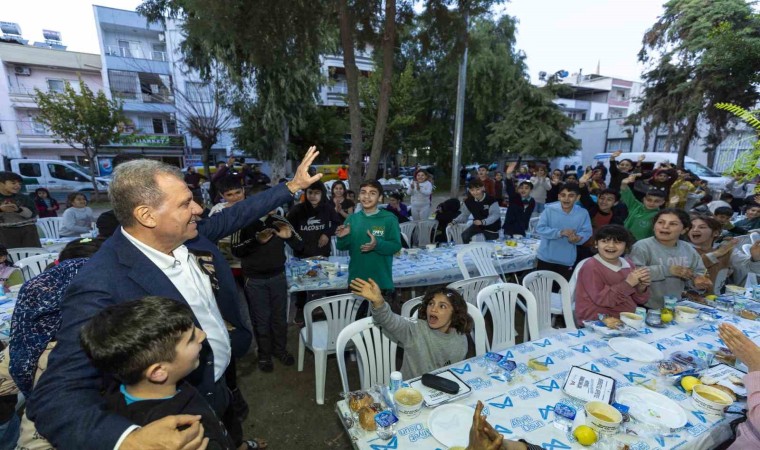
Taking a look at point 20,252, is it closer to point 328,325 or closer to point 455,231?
point 328,325

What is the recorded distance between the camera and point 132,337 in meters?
1.18

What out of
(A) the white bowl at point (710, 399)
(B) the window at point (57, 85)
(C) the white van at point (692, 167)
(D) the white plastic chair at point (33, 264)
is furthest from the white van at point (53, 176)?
(C) the white van at point (692, 167)

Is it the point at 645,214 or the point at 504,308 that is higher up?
the point at 645,214

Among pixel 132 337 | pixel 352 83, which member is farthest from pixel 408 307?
pixel 352 83

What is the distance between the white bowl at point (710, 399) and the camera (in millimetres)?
1841

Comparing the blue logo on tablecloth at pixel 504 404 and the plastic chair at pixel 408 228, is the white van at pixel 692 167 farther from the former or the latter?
the blue logo on tablecloth at pixel 504 404

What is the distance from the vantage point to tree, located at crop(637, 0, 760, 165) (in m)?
12.1

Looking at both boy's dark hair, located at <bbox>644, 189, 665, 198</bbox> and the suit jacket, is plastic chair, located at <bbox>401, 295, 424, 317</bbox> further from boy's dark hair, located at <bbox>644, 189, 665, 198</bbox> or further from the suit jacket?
boy's dark hair, located at <bbox>644, 189, 665, 198</bbox>

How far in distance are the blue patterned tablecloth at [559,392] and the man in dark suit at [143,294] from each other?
0.85m

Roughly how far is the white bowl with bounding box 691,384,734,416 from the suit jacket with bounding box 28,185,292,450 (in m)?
2.70

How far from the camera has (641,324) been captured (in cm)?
278

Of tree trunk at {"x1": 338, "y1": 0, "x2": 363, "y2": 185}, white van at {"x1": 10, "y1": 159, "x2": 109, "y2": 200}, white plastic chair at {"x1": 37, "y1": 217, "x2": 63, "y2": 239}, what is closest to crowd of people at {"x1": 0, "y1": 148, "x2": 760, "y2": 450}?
tree trunk at {"x1": 338, "y1": 0, "x2": 363, "y2": 185}

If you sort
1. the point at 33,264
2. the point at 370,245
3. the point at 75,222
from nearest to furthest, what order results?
the point at 370,245 < the point at 33,264 < the point at 75,222

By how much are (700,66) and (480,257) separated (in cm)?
1607
